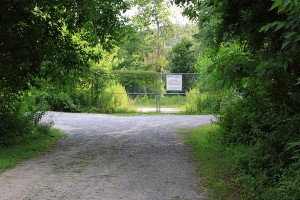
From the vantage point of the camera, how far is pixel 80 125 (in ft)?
53.1

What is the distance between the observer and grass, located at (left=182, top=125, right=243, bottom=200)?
244 inches

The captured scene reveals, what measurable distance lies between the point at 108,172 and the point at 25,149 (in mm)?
3482

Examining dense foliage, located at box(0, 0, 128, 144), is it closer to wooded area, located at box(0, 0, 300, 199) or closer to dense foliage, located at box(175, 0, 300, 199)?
wooded area, located at box(0, 0, 300, 199)

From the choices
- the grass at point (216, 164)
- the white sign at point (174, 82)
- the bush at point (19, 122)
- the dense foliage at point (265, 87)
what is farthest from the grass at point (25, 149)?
the white sign at point (174, 82)

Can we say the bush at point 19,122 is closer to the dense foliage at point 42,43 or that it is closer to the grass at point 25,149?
the dense foliage at point 42,43

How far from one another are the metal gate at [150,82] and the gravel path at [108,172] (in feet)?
34.5

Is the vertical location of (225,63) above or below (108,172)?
above

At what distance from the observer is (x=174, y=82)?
23.0 metres

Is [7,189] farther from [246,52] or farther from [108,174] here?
[246,52]

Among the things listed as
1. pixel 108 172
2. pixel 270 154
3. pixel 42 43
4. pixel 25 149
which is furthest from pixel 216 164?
pixel 42 43

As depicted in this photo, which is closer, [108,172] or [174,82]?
[108,172]

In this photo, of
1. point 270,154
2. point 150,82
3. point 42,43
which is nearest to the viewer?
point 270,154

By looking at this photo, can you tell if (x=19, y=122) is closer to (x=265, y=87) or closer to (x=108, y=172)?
(x=108, y=172)

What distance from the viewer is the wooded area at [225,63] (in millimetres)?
5652
